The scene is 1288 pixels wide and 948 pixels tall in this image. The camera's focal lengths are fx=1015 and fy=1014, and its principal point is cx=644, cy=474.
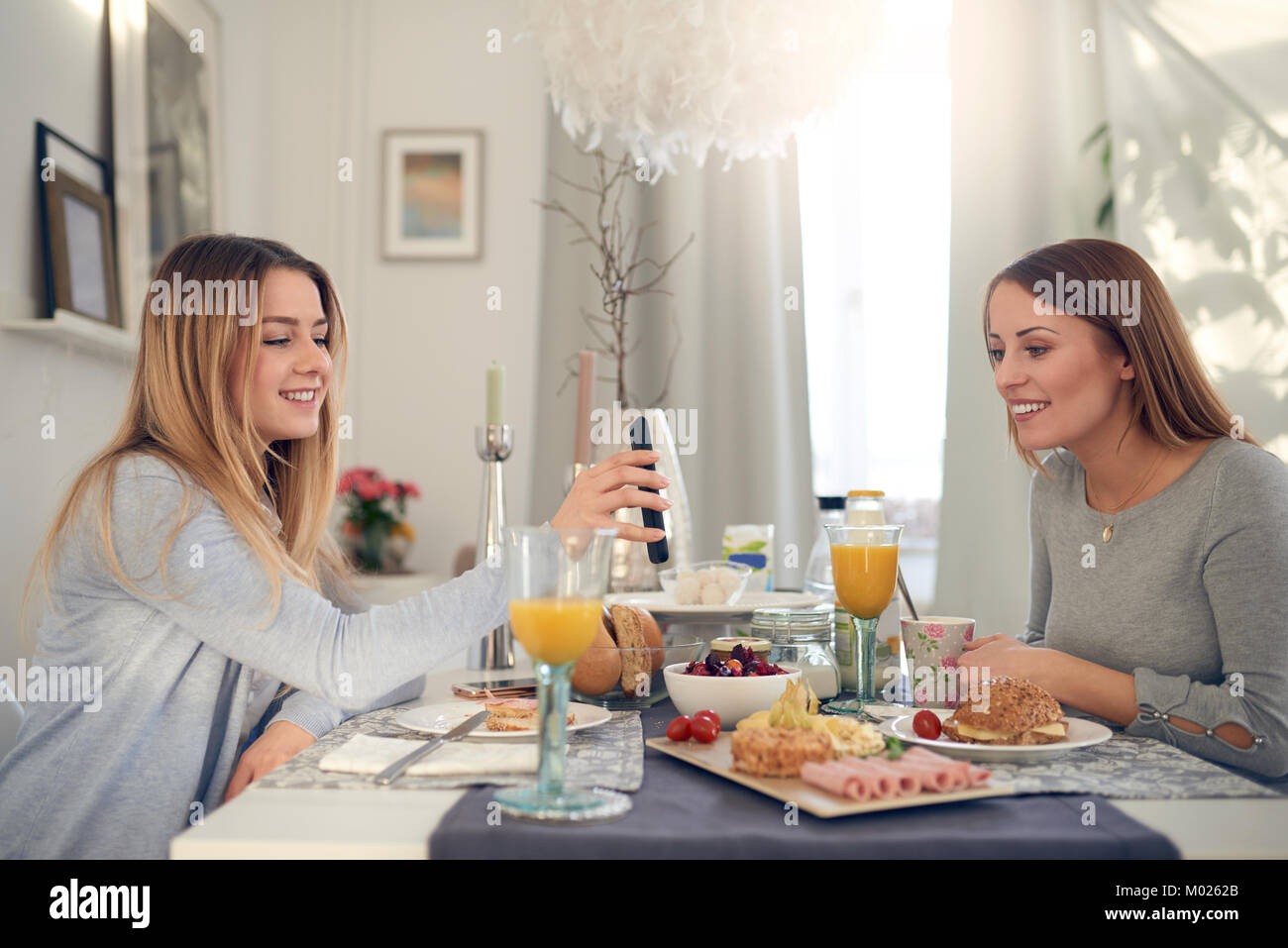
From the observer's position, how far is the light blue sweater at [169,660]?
3.49 feet

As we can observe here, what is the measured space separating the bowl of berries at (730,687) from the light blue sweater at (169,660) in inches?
8.3

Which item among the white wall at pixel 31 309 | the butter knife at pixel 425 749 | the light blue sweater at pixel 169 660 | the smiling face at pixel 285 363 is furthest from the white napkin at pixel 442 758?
the white wall at pixel 31 309

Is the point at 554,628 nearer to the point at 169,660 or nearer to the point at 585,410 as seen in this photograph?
the point at 169,660

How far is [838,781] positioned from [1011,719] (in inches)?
10.3

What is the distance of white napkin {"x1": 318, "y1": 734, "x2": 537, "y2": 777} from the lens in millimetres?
877

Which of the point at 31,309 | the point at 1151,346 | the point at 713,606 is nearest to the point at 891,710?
the point at 713,606

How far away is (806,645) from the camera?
1226mm

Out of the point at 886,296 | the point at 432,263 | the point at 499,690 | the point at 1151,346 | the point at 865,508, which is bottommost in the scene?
the point at 499,690

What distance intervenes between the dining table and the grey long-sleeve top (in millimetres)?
267

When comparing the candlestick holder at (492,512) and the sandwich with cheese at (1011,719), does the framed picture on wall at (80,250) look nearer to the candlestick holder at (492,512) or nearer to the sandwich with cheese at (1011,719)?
the candlestick holder at (492,512)
